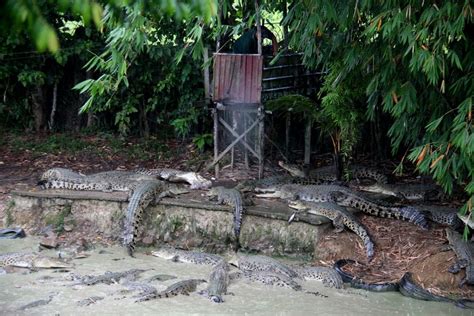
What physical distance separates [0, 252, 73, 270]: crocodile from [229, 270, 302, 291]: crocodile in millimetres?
1805

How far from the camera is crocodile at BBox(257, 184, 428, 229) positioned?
25.1ft

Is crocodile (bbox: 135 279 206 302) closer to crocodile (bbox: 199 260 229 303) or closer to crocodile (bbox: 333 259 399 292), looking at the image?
crocodile (bbox: 199 260 229 303)

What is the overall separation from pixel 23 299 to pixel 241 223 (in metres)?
2.68

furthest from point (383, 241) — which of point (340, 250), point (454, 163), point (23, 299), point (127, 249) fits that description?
point (23, 299)

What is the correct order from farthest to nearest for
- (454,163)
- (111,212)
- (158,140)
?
1. (158,140)
2. (111,212)
3. (454,163)

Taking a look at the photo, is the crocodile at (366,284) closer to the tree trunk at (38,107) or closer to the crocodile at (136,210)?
the crocodile at (136,210)

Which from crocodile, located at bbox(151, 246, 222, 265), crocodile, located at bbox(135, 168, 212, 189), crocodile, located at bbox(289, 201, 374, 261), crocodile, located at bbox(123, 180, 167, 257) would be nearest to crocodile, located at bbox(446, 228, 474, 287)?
crocodile, located at bbox(289, 201, 374, 261)

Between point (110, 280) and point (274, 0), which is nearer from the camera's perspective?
point (110, 280)

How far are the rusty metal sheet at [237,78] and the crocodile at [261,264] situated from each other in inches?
99.6

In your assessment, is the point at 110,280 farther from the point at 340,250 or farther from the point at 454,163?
the point at 454,163

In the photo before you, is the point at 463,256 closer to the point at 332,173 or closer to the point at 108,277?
the point at 332,173

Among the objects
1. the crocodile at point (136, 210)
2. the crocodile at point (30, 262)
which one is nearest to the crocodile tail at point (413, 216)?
the crocodile at point (136, 210)

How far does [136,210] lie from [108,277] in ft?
4.64

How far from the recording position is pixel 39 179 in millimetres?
9500
